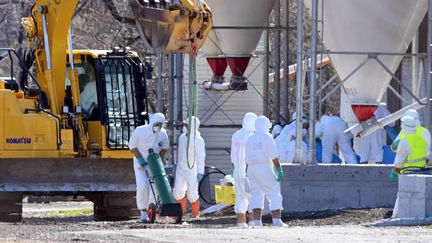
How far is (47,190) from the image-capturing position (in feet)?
76.5

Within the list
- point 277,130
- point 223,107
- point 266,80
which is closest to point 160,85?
point 277,130

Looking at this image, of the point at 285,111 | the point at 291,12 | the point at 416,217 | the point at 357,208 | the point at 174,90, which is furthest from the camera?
the point at 291,12

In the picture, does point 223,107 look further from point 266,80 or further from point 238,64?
point 238,64

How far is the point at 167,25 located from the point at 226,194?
4762 millimetres

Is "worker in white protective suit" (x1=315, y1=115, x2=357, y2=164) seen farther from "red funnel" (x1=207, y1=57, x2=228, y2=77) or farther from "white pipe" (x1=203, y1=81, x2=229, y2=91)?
"white pipe" (x1=203, y1=81, x2=229, y2=91)

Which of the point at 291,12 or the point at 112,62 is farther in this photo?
the point at 291,12

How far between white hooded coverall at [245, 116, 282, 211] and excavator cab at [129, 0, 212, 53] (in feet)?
4.94

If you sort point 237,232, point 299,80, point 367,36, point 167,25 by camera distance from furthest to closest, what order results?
point 367,36, point 299,80, point 167,25, point 237,232

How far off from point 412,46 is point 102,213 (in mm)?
8204

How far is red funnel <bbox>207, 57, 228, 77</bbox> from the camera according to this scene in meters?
30.9

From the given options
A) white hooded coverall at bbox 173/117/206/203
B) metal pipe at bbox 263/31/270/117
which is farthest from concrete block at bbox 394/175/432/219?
metal pipe at bbox 263/31/270/117

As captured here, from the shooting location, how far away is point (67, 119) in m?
24.3

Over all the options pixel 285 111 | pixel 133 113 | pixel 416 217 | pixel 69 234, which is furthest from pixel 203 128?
pixel 69 234

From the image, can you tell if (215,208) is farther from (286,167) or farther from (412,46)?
(412,46)
